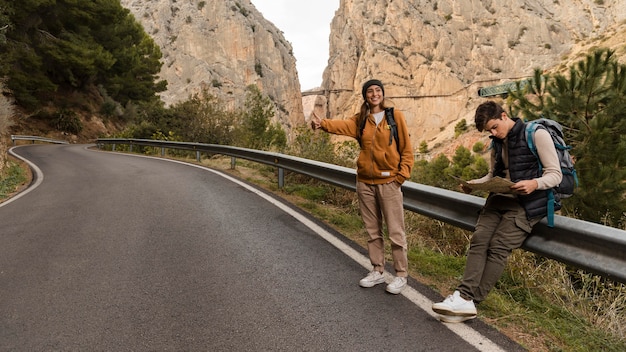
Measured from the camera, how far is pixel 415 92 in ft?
315

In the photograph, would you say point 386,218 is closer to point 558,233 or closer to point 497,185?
point 497,185

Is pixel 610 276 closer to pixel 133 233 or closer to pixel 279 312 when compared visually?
pixel 279 312

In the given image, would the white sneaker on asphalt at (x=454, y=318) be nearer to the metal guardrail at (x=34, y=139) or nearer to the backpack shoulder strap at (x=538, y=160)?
the backpack shoulder strap at (x=538, y=160)

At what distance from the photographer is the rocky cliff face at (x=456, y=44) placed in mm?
93812

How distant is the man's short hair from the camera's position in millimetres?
2791

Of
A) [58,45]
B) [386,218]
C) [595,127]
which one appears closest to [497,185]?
[386,218]

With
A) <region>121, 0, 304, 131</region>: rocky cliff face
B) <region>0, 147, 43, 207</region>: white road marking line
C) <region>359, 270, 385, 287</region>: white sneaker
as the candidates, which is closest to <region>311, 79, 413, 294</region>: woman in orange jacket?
<region>359, 270, 385, 287</region>: white sneaker

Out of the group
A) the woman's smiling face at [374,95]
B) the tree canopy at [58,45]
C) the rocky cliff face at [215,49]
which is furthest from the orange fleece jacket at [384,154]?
the rocky cliff face at [215,49]

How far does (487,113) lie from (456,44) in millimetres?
106319

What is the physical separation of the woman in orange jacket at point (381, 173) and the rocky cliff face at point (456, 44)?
9220cm

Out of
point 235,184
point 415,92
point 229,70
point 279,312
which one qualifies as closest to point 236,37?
point 229,70

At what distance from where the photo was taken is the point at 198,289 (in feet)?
11.2

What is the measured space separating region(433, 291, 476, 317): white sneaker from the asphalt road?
10 cm

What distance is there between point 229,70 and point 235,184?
7628 centimetres
